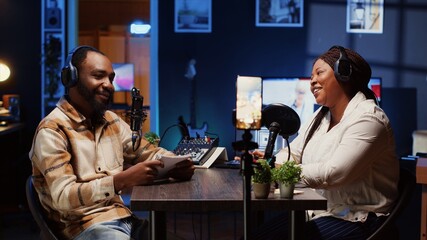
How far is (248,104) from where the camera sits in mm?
1859

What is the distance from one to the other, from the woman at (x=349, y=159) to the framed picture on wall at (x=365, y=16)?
11.2 feet

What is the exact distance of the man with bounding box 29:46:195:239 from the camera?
2443 mm

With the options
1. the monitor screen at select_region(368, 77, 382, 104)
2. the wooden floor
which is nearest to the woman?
the wooden floor

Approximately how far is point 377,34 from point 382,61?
0.82ft

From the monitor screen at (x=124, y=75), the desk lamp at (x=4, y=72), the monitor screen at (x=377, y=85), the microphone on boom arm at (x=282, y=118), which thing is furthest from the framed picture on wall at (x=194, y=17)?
the microphone on boom arm at (x=282, y=118)

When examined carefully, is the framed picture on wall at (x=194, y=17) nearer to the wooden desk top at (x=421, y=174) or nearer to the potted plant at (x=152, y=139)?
the potted plant at (x=152, y=139)

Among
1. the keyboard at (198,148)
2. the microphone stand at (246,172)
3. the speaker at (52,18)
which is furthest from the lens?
the speaker at (52,18)

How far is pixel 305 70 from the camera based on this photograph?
20.3 feet

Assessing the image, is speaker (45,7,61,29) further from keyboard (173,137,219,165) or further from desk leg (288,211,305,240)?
desk leg (288,211,305,240)

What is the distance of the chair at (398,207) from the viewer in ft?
8.23

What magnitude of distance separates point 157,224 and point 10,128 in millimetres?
3805

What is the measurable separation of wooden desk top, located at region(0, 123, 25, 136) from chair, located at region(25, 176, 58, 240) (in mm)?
3189

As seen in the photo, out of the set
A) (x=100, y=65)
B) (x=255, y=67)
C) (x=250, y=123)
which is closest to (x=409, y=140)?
(x=255, y=67)

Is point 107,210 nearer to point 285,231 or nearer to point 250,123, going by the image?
point 285,231
